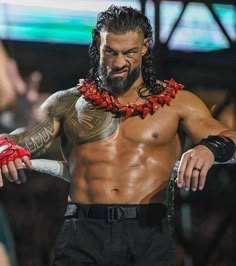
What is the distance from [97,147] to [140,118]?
4.0 inches

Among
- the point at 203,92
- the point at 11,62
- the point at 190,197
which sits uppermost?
the point at 11,62

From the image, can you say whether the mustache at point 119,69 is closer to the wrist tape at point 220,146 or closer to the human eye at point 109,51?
the human eye at point 109,51

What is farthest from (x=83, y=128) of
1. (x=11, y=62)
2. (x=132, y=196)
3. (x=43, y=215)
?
(x=43, y=215)

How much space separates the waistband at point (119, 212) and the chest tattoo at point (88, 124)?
0.44 ft

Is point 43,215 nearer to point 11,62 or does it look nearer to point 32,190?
point 32,190

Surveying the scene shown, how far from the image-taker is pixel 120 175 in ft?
4.41

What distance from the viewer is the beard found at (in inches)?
52.6

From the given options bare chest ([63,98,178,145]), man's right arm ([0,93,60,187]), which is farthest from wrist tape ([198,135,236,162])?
man's right arm ([0,93,60,187])

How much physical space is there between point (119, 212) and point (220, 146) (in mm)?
229

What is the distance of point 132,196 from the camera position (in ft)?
4.37

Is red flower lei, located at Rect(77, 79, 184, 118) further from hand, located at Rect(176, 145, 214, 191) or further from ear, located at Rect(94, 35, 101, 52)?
hand, located at Rect(176, 145, 214, 191)

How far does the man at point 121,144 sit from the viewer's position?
4.31 feet

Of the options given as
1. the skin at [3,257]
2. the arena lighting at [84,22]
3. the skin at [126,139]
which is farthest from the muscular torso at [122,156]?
the arena lighting at [84,22]

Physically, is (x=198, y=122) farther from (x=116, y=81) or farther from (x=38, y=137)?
(x=38, y=137)
